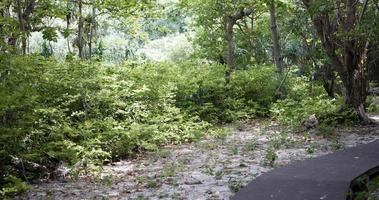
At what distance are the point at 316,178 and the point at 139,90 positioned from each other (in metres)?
4.84

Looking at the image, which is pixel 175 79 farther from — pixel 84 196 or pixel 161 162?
pixel 84 196

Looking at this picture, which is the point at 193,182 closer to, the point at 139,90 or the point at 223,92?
the point at 139,90

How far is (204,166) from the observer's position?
24.1 ft

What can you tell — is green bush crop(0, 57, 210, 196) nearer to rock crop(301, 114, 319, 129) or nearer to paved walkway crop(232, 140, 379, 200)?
rock crop(301, 114, 319, 129)

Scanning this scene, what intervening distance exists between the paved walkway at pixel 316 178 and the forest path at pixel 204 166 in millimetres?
533

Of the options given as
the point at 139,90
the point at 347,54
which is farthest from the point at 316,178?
the point at 347,54

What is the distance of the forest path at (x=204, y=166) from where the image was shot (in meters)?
5.99

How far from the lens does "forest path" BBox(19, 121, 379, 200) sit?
19.7ft

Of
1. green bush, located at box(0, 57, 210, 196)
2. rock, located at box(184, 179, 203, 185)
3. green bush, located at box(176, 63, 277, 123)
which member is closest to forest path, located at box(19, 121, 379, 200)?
rock, located at box(184, 179, 203, 185)

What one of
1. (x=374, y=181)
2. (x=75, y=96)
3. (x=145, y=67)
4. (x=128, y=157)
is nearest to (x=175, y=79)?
(x=145, y=67)

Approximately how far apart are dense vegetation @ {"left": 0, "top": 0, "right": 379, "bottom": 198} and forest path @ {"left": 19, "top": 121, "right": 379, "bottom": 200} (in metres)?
0.52

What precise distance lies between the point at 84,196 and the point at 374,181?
3817 mm

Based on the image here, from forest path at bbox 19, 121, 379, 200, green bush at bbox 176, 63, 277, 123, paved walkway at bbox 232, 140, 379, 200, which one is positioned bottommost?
forest path at bbox 19, 121, 379, 200

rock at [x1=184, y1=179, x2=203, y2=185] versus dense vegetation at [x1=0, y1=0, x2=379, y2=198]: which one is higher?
dense vegetation at [x1=0, y1=0, x2=379, y2=198]
